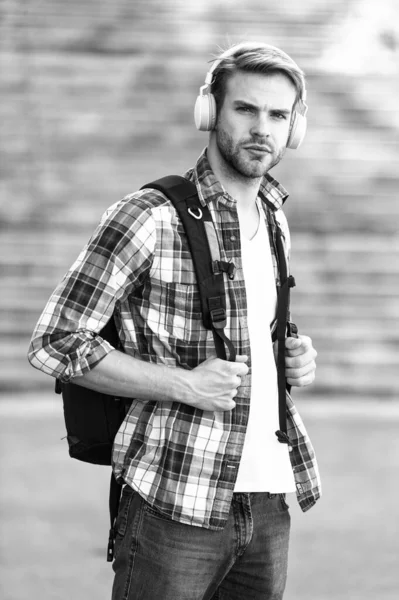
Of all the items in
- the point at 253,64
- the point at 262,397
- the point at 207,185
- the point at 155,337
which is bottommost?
the point at 262,397

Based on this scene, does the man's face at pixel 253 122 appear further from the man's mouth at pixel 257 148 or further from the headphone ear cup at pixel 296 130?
the headphone ear cup at pixel 296 130

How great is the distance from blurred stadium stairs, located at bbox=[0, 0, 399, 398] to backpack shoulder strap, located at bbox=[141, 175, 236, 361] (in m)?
4.51

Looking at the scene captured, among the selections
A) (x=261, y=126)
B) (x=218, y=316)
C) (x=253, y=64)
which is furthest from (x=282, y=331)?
(x=253, y=64)

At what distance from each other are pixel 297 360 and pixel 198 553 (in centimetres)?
48

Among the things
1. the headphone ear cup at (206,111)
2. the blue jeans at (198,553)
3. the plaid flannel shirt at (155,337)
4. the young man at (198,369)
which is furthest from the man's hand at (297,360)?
the headphone ear cup at (206,111)

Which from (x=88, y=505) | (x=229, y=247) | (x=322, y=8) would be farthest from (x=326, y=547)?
(x=322, y=8)

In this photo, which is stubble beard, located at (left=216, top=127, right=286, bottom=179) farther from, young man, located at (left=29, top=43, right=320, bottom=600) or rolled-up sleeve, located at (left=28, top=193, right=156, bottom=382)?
rolled-up sleeve, located at (left=28, top=193, right=156, bottom=382)

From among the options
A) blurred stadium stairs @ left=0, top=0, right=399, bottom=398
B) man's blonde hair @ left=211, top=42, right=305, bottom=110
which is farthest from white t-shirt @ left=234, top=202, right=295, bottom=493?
blurred stadium stairs @ left=0, top=0, right=399, bottom=398

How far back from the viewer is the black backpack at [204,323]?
2029 millimetres

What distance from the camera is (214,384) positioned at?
2000 millimetres

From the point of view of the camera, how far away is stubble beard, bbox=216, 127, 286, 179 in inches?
84.1

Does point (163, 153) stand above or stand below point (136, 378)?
above

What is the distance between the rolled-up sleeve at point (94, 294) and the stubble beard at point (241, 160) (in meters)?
0.26

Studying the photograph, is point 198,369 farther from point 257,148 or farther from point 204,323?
point 257,148
